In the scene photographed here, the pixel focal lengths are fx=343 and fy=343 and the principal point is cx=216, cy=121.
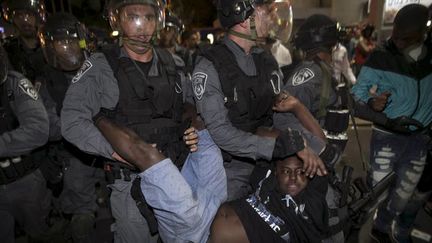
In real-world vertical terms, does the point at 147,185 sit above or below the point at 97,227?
above

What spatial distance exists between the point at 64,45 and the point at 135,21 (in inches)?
51.3

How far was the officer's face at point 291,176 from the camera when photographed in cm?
197

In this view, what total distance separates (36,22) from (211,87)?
3164 millimetres

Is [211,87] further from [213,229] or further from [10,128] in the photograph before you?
[10,128]

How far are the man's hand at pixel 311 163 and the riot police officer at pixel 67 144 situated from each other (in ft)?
6.96

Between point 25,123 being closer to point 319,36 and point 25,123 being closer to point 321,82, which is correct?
point 321,82

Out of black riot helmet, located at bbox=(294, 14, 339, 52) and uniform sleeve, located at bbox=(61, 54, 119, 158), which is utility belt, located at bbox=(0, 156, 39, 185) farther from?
black riot helmet, located at bbox=(294, 14, 339, 52)

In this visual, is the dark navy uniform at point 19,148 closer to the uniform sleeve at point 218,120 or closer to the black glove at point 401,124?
the uniform sleeve at point 218,120

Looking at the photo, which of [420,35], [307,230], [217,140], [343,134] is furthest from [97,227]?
[420,35]

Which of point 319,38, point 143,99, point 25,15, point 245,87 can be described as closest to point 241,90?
point 245,87

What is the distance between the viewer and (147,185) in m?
1.65

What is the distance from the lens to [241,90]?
234 cm

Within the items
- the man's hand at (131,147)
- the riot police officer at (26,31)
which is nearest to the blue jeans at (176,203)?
the man's hand at (131,147)

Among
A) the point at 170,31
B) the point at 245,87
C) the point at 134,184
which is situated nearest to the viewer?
the point at 134,184
